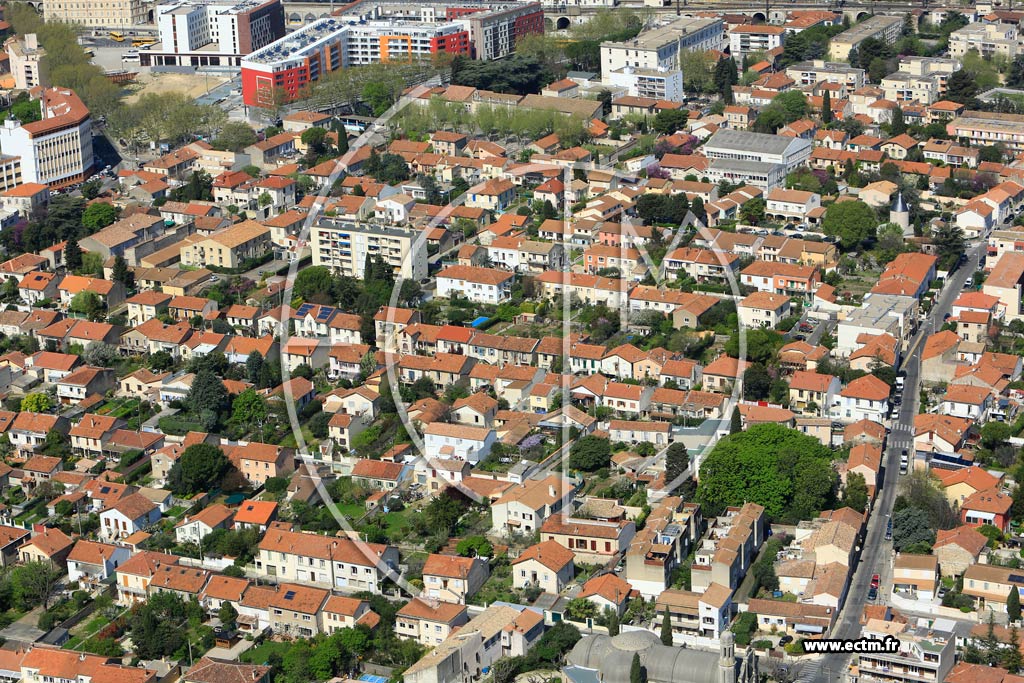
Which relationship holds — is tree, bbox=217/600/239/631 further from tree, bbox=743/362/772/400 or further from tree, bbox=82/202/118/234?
tree, bbox=82/202/118/234

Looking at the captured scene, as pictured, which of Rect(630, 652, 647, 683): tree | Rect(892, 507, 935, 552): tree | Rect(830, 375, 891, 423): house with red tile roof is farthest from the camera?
Rect(830, 375, 891, 423): house with red tile roof

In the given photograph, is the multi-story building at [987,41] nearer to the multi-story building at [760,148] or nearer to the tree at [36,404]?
the multi-story building at [760,148]

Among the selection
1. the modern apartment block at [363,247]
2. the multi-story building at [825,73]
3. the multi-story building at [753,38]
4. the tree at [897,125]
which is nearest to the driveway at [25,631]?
the modern apartment block at [363,247]

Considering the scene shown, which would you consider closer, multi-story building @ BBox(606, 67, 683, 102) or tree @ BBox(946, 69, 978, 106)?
tree @ BBox(946, 69, 978, 106)

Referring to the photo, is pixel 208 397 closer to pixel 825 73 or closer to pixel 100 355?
pixel 100 355

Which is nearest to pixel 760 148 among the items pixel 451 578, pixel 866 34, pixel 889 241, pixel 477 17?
pixel 889 241

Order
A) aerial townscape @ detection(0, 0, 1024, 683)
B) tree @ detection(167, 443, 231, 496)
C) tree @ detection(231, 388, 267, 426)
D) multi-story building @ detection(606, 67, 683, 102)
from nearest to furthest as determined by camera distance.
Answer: aerial townscape @ detection(0, 0, 1024, 683)
tree @ detection(167, 443, 231, 496)
tree @ detection(231, 388, 267, 426)
multi-story building @ detection(606, 67, 683, 102)

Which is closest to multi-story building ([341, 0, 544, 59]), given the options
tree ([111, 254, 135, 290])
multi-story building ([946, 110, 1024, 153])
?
multi-story building ([946, 110, 1024, 153])
